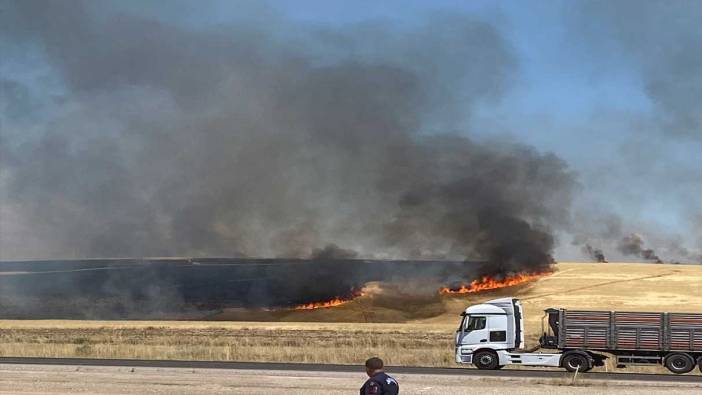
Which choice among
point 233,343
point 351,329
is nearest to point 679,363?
point 233,343

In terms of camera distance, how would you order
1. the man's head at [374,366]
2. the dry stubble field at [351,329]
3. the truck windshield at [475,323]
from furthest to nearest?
the dry stubble field at [351,329], the truck windshield at [475,323], the man's head at [374,366]

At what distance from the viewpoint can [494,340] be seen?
3469cm

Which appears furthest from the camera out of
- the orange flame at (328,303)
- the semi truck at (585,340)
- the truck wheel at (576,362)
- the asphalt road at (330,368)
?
the orange flame at (328,303)

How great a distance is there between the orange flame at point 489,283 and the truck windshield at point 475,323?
1664 inches

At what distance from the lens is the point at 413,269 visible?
89.5 meters

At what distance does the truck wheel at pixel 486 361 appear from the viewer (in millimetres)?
34125

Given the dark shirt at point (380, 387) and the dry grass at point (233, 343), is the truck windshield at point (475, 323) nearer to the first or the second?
the dry grass at point (233, 343)

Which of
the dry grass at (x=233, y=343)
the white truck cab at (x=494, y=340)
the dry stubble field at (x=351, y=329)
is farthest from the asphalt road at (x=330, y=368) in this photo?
the dry stubble field at (x=351, y=329)

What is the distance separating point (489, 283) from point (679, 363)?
4719 cm

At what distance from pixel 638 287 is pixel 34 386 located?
71.1 metres

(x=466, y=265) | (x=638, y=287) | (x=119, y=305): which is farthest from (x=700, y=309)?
(x=119, y=305)

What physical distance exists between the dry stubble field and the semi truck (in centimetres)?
302

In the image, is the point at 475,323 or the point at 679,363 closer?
the point at 679,363

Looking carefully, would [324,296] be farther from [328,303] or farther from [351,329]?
[351,329]
